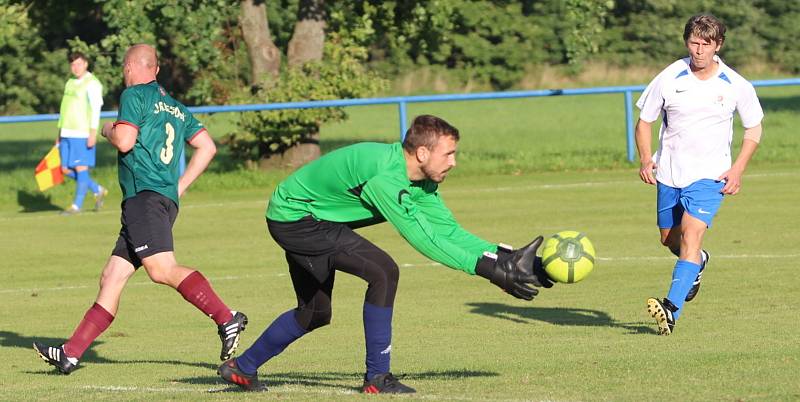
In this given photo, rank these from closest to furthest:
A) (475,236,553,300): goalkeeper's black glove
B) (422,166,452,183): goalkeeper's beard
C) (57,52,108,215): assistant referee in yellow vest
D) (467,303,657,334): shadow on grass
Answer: (475,236,553,300): goalkeeper's black glove < (422,166,452,183): goalkeeper's beard < (467,303,657,334): shadow on grass < (57,52,108,215): assistant referee in yellow vest

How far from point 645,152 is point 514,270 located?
11.1 ft

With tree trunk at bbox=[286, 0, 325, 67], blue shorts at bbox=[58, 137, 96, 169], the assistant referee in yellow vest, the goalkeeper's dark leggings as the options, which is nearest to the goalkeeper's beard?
the goalkeeper's dark leggings

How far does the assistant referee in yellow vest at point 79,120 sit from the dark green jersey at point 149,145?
10052mm

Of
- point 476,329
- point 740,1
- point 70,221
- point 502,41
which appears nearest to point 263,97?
point 70,221

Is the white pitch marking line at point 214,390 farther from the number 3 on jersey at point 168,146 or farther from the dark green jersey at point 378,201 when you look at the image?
the number 3 on jersey at point 168,146

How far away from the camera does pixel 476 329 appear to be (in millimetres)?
11273

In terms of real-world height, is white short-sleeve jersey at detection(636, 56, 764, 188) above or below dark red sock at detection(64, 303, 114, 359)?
above

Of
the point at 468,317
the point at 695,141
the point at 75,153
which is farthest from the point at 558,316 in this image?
the point at 75,153

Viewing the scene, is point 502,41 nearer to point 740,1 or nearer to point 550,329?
point 740,1

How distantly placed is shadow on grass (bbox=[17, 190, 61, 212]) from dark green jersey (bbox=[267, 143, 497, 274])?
14663 mm

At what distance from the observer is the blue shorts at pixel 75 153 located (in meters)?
20.1

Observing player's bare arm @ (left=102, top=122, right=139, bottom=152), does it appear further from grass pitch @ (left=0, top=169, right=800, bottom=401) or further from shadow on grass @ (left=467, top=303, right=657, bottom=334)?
shadow on grass @ (left=467, top=303, right=657, bottom=334)

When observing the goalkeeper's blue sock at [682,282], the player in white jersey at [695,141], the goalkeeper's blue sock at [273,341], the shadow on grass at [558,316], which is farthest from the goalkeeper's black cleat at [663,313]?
the goalkeeper's blue sock at [273,341]

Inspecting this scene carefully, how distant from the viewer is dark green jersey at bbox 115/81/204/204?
31.0 feet
